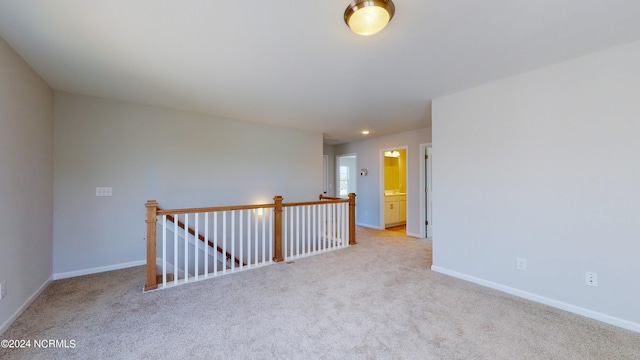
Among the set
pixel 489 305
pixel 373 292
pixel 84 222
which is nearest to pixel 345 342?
pixel 373 292

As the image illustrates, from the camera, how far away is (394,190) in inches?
267

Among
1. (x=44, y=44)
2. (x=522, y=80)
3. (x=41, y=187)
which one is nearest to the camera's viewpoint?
(x=44, y=44)

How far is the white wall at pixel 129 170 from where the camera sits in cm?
307

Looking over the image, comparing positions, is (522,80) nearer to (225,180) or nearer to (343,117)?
(343,117)

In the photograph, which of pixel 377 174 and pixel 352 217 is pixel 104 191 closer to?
pixel 352 217

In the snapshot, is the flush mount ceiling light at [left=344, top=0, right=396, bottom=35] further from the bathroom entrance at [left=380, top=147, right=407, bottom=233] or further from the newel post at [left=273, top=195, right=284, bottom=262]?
the bathroom entrance at [left=380, top=147, right=407, bottom=233]

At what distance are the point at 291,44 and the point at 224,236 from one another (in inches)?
88.0

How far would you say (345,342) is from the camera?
181cm

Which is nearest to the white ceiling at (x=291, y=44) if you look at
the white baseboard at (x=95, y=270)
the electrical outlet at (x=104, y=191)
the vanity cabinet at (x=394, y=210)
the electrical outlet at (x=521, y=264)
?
the electrical outlet at (x=104, y=191)

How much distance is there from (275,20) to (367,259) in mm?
3163

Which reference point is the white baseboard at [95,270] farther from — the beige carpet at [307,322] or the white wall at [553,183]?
the white wall at [553,183]

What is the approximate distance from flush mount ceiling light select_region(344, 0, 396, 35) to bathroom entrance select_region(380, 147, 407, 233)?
4232 mm

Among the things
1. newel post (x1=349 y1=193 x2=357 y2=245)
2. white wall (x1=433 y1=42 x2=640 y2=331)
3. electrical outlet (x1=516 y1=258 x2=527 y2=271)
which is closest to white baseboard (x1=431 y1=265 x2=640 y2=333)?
white wall (x1=433 y1=42 x2=640 y2=331)

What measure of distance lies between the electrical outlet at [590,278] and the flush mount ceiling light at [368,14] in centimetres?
270
